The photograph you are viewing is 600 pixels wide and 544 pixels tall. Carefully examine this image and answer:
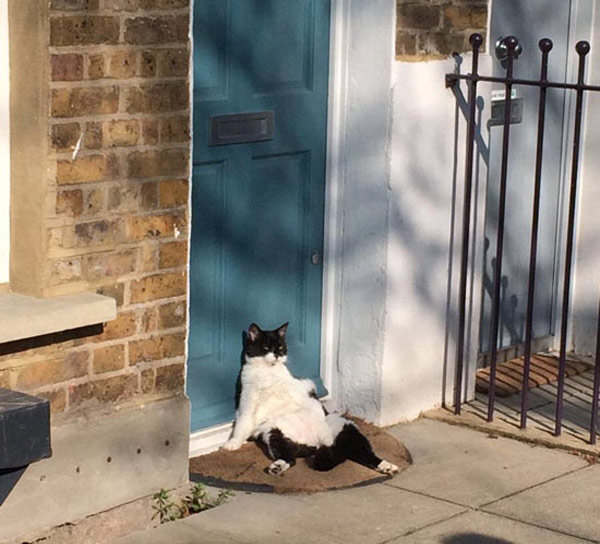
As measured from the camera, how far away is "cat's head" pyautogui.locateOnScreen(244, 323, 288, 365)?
6398mm

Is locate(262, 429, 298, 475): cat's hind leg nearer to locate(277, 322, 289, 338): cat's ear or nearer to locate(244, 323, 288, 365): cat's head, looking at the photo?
locate(244, 323, 288, 365): cat's head

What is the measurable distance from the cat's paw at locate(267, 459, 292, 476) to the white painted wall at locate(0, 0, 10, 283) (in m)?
1.52

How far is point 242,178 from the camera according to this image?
6340mm

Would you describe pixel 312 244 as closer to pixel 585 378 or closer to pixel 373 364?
pixel 373 364

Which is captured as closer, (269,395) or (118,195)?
(118,195)

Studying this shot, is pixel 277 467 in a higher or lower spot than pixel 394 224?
lower

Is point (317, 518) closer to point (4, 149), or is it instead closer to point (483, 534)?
point (483, 534)

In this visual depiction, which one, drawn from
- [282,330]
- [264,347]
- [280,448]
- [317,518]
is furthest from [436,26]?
[317,518]

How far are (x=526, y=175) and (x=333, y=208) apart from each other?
161 centimetres

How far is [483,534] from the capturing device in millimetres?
5602

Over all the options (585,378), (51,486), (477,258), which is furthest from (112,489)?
(585,378)

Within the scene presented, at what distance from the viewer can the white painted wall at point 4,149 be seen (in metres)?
5.02

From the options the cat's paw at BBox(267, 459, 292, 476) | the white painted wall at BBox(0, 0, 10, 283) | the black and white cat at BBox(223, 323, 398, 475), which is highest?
the white painted wall at BBox(0, 0, 10, 283)

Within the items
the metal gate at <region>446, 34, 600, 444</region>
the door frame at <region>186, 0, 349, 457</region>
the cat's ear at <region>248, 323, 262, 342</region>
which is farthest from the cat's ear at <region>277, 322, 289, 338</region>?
the metal gate at <region>446, 34, 600, 444</region>
